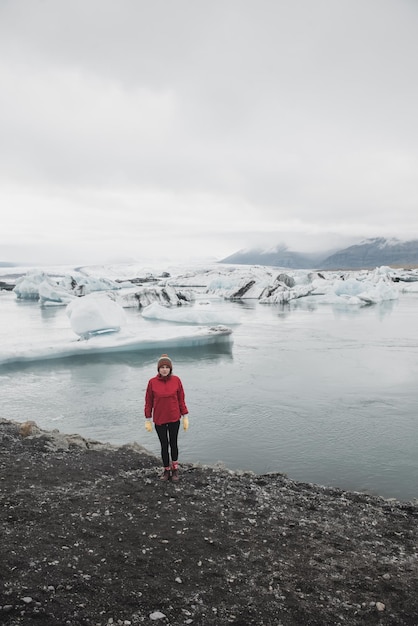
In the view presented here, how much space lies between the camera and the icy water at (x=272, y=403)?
5820 millimetres

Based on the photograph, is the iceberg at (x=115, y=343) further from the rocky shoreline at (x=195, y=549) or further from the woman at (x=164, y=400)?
the woman at (x=164, y=400)

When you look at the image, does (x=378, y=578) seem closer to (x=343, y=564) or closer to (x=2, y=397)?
(x=343, y=564)

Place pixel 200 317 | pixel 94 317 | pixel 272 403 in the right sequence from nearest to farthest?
pixel 272 403
pixel 94 317
pixel 200 317

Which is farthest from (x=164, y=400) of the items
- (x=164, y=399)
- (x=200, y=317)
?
(x=200, y=317)

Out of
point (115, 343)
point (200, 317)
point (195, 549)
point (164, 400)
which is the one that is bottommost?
point (195, 549)

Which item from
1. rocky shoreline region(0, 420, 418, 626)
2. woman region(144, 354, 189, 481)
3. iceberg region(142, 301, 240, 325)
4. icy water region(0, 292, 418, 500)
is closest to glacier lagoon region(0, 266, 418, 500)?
icy water region(0, 292, 418, 500)

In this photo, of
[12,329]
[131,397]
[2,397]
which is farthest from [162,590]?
[12,329]

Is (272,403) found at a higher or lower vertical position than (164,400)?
lower

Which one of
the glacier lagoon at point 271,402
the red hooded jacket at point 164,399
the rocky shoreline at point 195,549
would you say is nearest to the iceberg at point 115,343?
the glacier lagoon at point 271,402

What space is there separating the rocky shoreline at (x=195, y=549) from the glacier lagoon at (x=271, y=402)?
3.49ft

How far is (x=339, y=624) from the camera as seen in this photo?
8.52ft

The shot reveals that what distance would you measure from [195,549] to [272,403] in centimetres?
528

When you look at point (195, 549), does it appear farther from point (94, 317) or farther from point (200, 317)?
point (200, 317)

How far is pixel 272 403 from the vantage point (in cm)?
845
